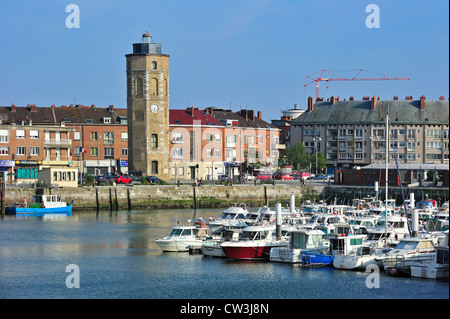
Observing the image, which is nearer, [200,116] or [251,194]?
[251,194]

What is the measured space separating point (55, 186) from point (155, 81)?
2158 centimetres

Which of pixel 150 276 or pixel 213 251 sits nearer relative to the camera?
pixel 150 276

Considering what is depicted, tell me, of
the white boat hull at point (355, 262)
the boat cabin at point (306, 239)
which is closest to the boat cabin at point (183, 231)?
the boat cabin at point (306, 239)

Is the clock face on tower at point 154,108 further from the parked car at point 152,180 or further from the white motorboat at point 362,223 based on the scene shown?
the white motorboat at point 362,223

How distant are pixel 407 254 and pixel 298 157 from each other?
75870 millimetres

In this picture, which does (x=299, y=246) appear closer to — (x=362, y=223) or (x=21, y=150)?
(x=362, y=223)

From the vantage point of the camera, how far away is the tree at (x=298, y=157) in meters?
116

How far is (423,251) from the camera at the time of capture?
1612 inches

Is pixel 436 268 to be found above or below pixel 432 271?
above

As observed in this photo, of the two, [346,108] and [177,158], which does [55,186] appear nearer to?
[177,158]

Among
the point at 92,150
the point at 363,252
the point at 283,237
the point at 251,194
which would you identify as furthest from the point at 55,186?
the point at 363,252

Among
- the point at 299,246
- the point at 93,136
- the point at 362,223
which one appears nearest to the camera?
the point at 299,246

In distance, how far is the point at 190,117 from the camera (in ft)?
337

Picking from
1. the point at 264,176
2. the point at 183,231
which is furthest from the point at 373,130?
the point at 183,231
